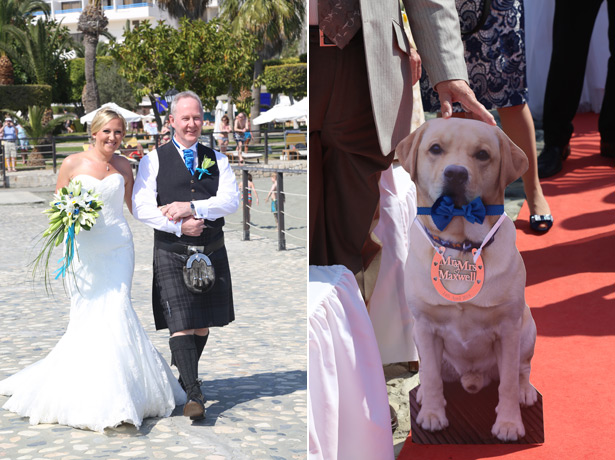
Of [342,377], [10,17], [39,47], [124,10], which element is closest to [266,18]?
[39,47]

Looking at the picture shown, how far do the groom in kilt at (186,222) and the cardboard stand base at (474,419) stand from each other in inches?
56.4

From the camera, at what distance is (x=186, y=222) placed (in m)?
3.71

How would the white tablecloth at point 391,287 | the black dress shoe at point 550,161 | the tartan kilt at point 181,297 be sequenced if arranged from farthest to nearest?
1. the black dress shoe at point 550,161
2. the tartan kilt at point 181,297
3. the white tablecloth at point 391,287

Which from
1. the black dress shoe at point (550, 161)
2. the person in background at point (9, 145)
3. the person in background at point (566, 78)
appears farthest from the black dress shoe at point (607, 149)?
the person in background at point (9, 145)

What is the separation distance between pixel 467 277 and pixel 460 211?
218 millimetres

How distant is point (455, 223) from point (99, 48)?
131 ft

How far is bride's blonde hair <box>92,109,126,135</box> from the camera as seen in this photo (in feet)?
12.2

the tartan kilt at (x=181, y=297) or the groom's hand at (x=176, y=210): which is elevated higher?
the groom's hand at (x=176, y=210)

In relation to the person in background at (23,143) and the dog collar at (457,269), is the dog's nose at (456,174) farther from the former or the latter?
the person in background at (23,143)

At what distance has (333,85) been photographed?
262cm

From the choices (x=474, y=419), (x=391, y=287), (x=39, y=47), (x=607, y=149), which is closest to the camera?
(x=474, y=419)

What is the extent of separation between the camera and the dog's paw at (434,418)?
2.65m

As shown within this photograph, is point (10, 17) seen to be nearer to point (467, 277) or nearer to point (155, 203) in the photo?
point (155, 203)

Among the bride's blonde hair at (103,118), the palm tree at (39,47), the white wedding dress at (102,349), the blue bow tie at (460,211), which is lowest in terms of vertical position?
the white wedding dress at (102,349)
